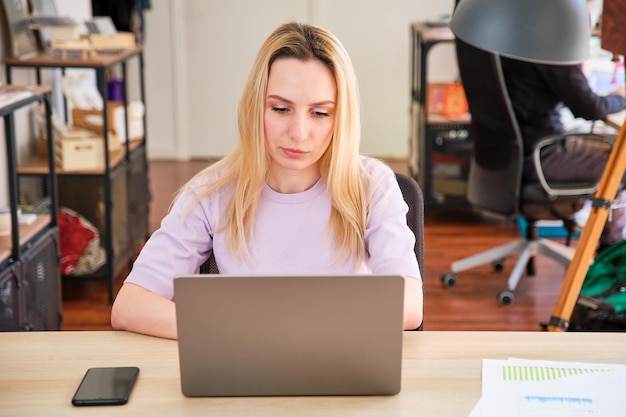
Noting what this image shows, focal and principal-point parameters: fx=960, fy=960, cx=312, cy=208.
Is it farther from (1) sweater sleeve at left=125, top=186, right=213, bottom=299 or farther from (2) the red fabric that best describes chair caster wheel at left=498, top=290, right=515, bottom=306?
(1) sweater sleeve at left=125, top=186, right=213, bottom=299

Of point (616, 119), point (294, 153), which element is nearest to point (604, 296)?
point (616, 119)

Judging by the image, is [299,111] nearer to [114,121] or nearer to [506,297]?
[506,297]

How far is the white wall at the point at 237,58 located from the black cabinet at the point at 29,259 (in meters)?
3.35

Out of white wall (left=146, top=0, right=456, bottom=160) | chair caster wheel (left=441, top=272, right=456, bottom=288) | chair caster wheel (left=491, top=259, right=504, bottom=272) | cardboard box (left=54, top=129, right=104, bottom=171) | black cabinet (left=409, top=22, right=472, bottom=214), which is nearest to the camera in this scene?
cardboard box (left=54, top=129, right=104, bottom=171)

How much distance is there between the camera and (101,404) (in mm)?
1390

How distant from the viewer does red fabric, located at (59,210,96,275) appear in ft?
12.8

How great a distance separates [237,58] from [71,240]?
10.6 ft

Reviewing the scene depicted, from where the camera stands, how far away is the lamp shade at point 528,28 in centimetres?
179

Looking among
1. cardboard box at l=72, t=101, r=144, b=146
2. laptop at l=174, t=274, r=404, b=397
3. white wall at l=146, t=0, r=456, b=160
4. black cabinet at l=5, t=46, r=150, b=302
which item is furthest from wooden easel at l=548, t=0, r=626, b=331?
white wall at l=146, t=0, r=456, b=160

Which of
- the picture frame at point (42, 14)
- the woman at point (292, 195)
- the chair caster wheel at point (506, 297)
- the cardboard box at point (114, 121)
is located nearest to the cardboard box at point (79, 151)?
the cardboard box at point (114, 121)

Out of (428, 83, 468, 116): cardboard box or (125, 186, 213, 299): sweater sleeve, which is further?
(428, 83, 468, 116): cardboard box

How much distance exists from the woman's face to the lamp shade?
0.29 metres

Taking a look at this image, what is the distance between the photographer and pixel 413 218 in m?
1.91

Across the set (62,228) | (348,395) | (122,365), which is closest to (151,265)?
(122,365)
